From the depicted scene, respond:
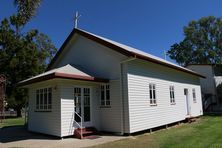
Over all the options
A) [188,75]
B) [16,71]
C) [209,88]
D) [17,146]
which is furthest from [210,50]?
[17,146]

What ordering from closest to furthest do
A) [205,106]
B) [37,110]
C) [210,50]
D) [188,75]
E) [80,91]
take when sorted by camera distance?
[80,91] → [37,110] → [188,75] → [205,106] → [210,50]

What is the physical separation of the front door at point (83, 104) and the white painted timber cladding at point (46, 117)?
963 millimetres

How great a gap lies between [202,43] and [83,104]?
40287 mm

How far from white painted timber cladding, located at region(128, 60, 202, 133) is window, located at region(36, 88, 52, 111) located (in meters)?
4.06

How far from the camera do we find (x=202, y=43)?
45375 millimetres

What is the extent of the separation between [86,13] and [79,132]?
831 cm

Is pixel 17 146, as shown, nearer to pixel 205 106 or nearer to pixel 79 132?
pixel 79 132

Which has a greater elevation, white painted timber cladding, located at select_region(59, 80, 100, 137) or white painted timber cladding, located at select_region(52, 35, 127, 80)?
white painted timber cladding, located at select_region(52, 35, 127, 80)

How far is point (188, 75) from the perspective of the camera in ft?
61.6

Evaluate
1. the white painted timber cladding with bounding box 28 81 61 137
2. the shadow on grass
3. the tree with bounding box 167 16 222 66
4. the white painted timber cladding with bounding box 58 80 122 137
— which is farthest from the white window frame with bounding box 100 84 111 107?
the tree with bounding box 167 16 222 66

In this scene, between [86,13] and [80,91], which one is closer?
[80,91]

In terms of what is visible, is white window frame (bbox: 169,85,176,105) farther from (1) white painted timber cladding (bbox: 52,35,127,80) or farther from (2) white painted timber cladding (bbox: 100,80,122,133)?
(1) white painted timber cladding (bbox: 52,35,127,80)

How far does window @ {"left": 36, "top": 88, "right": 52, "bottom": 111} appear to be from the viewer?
36.9ft

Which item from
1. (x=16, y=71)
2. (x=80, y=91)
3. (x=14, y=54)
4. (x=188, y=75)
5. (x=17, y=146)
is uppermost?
(x=14, y=54)
